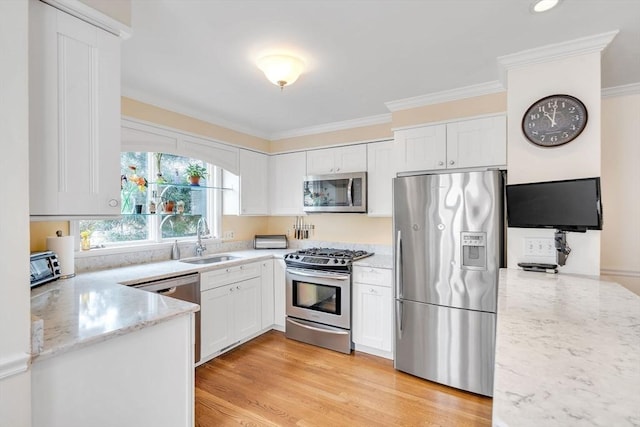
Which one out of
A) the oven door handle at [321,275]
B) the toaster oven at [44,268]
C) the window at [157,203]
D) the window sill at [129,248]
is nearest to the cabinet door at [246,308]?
the oven door handle at [321,275]

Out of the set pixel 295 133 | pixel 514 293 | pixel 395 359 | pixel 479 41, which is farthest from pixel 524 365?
pixel 295 133

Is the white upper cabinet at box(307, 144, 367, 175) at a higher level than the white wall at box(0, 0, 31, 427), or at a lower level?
higher

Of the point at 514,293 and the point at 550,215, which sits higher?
the point at 550,215

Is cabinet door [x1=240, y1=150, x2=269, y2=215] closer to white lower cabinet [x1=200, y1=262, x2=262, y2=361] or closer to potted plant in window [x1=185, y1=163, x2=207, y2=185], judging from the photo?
potted plant in window [x1=185, y1=163, x2=207, y2=185]

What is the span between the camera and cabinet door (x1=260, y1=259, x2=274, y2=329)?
3.45 meters

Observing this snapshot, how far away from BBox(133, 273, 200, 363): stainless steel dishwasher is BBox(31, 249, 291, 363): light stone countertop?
192 millimetres

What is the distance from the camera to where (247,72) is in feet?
7.57

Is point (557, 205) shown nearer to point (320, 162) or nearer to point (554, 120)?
point (554, 120)

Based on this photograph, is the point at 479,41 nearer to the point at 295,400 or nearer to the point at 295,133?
the point at 295,133

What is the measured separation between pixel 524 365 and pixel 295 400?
1940 mm

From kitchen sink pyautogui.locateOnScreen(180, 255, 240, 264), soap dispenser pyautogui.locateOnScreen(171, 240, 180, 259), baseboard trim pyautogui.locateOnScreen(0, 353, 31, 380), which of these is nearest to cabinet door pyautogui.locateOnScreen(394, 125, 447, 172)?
kitchen sink pyautogui.locateOnScreen(180, 255, 240, 264)

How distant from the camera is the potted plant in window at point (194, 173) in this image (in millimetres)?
3306

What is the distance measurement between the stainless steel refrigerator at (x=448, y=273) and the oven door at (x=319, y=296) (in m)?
0.57

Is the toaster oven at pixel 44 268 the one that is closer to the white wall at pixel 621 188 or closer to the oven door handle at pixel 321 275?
the oven door handle at pixel 321 275
